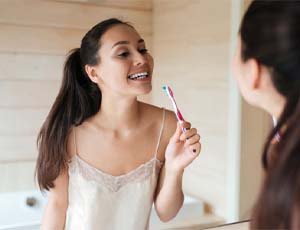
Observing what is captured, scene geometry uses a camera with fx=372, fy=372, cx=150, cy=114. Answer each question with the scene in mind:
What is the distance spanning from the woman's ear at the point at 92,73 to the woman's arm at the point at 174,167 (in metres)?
0.16

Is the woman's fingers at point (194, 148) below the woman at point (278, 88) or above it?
below

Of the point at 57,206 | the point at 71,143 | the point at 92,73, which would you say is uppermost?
the point at 92,73

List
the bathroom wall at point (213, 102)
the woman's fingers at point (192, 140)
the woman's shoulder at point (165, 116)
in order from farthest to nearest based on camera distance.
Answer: the bathroom wall at point (213, 102) < the woman's shoulder at point (165, 116) < the woman's fingers at point (192, 140)

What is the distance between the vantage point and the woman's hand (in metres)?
0.62

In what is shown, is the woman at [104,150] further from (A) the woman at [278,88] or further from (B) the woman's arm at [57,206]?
(A) the woman at [278,88]

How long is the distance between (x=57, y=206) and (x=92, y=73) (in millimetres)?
263

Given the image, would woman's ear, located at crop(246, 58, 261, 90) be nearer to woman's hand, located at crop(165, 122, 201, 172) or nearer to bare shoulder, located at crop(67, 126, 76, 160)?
woman's hand, located at crop(165, 122, 201, 172)

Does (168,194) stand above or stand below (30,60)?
below

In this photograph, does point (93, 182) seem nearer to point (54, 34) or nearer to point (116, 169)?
point (116, 169)

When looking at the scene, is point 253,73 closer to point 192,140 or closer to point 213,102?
point 192,140

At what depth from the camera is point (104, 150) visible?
2.39ft

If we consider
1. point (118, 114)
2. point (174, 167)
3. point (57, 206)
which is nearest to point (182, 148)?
point (174, 167)

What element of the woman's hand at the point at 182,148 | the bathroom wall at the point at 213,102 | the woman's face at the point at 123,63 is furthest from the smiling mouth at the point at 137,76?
the bathroom wall at the point at 213,102

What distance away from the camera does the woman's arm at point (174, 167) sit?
0.63m
